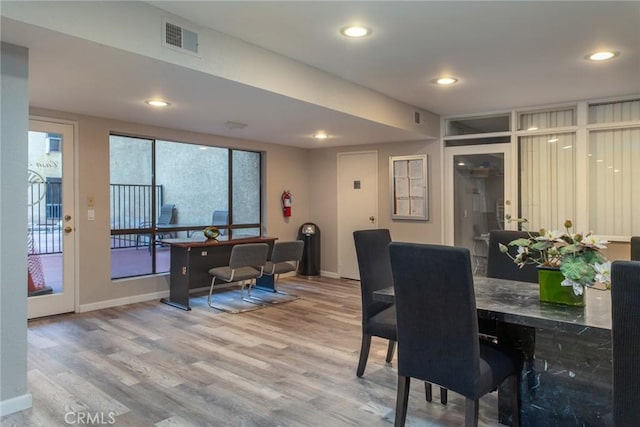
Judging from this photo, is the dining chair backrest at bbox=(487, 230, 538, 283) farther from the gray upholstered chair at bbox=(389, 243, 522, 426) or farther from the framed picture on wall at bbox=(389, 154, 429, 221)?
the framed picture on wall at bbox=(389, 154, 429, 221)

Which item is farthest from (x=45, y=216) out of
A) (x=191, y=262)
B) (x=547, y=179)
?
(x=547, y=179)

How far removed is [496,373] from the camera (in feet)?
6.82

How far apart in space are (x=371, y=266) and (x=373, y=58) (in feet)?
5.66

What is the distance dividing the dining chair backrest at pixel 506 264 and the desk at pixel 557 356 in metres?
0.68

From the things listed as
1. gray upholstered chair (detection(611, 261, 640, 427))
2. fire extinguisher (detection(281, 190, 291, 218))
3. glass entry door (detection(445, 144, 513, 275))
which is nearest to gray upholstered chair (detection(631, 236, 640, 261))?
gray upholstered chair (detection(611, 261, 640, 427))

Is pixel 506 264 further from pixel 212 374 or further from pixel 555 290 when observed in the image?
pixel 212 374

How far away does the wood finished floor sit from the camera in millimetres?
2525

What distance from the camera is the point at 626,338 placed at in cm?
140

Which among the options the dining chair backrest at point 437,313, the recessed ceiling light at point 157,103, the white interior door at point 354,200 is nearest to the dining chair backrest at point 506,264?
the dining chair backrest at point 437,313

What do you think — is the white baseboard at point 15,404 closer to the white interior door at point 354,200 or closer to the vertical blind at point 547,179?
the white interior door at point 354,200

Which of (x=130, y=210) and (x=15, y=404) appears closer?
(x=15, y=404)

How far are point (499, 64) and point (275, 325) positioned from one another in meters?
3.18

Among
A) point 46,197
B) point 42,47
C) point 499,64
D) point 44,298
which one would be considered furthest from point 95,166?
point 499,64

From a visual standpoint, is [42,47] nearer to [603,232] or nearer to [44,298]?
[44,298]
